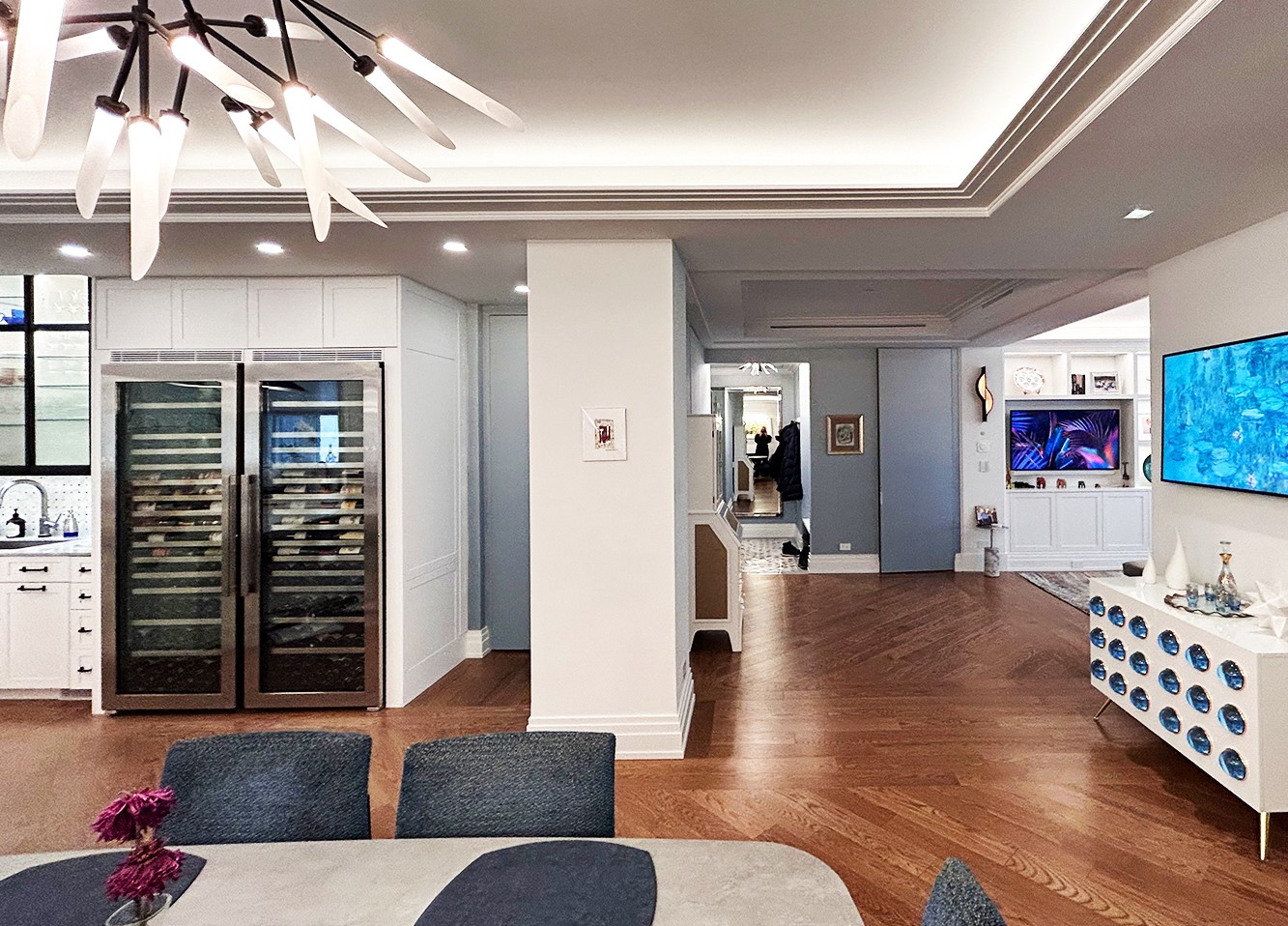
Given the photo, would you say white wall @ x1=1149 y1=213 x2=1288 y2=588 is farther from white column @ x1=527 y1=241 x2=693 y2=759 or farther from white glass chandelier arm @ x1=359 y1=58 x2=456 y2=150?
white glass chandelier arm @ x1=359 y1=58 x2=456 y2=150

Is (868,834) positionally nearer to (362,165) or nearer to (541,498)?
(541,498)

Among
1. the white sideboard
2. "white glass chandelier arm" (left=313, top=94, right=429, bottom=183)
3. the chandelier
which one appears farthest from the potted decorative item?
the white sideboard

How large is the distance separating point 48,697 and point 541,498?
3312 millimetres

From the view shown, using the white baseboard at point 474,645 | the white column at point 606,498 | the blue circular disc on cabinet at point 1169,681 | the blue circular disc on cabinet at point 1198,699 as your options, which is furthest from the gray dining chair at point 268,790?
the white baseboard at point 474,645

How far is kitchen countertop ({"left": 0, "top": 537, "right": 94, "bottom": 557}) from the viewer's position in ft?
13.4

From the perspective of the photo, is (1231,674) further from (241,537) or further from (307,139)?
(241,537)

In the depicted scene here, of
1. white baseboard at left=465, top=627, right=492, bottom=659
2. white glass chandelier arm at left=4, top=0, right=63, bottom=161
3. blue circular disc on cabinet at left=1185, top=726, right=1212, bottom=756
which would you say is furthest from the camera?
white baseboard at left=465, top=627, right=492, bottom=659

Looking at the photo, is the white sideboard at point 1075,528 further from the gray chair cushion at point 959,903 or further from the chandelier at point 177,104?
the chandelier at point 177,104

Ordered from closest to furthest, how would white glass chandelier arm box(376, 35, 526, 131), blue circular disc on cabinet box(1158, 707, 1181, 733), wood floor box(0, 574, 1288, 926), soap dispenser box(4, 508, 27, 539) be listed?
white glass chandelier arm box(376, 35, 526, 131)
wood floor box(0, 574, 1288, 926)
blue circular disc on cabinet box(1158, 707, 1181, 733)
soap dispenser box(4, 508, 27, 539)

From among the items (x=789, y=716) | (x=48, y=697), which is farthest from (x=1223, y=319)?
(x=48, y=697)

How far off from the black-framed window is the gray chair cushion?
5333mm

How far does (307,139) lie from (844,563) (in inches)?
290

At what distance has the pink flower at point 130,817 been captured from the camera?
107cm

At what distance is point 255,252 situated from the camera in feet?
11.9
